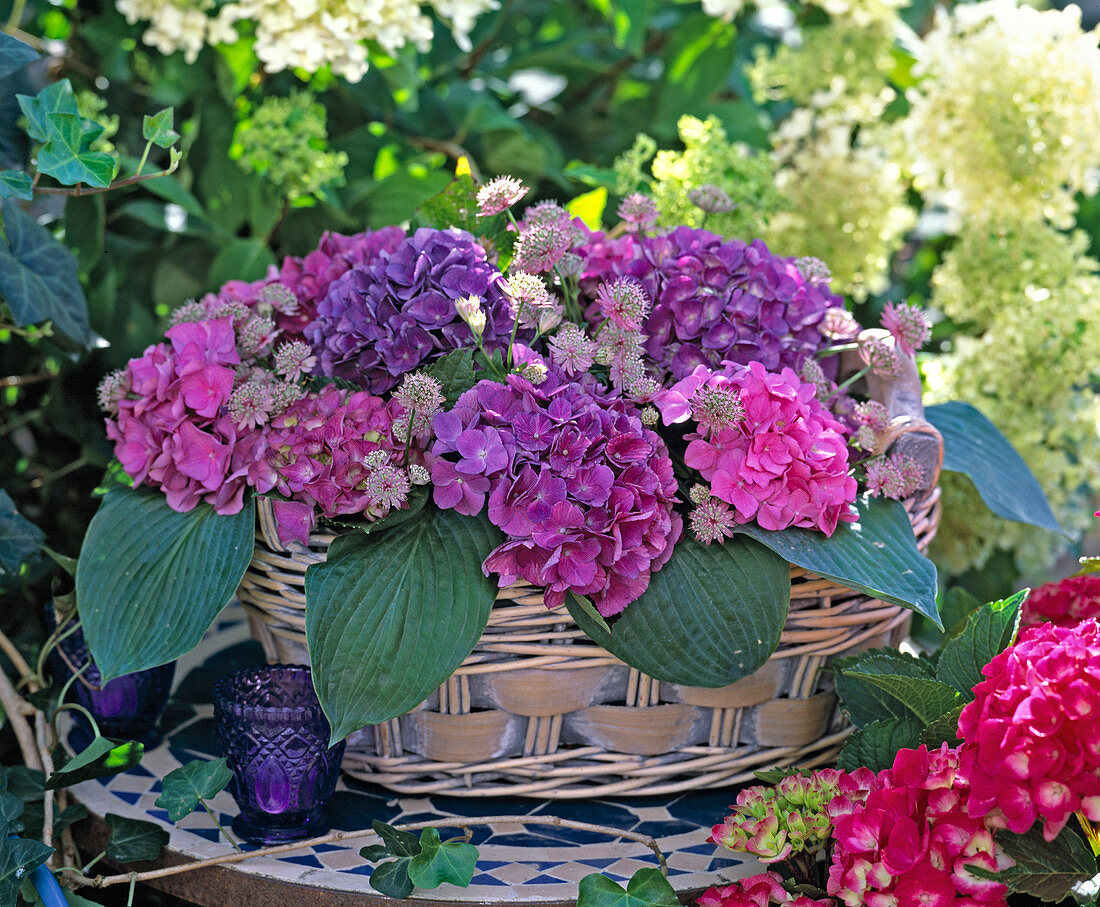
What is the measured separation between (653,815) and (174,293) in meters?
0.70

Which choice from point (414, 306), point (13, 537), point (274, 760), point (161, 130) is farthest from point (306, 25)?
point (274, 760)

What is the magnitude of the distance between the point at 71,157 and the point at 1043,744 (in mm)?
680

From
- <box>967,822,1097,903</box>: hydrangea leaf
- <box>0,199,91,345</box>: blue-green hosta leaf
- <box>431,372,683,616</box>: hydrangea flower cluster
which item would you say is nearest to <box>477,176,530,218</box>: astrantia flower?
<box>431,372,683,616</box>: hydrangea flower cluster

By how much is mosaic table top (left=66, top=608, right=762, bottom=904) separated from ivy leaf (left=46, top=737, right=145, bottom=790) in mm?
56

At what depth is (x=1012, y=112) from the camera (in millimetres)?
988

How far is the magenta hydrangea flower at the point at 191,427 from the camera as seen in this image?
69 centimetres

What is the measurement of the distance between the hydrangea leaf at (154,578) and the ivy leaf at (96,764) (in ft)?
0.15

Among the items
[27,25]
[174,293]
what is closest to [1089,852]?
[174,293]

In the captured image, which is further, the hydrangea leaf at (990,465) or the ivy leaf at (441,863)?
the hydrangea leaf at (990,465)

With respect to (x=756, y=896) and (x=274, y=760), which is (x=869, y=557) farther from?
(x=274, y=760)

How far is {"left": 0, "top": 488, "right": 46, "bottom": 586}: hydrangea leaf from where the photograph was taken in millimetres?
765

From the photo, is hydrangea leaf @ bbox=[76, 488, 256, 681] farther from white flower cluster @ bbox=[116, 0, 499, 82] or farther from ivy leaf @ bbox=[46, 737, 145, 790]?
white flower cluster @ bbox=[116, 0, 499, 82]

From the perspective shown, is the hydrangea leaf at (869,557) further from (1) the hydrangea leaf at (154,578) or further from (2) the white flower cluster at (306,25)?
(2) the white flower cluster at (306,25)

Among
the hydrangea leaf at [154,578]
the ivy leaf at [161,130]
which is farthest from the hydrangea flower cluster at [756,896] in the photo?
the ivy leaf at [161,130]
